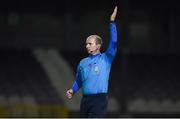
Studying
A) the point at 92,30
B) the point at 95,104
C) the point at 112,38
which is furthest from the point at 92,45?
the point at 92,30

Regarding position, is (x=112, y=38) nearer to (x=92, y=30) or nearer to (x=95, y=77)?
(x=95, y=77)

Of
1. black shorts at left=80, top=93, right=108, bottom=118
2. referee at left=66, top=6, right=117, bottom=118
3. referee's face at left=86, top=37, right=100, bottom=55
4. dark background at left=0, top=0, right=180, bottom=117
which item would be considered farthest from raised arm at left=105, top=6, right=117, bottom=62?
dark background at left=0, top=0, right=180, bottom=117

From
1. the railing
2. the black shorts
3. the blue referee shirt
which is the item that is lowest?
the railing

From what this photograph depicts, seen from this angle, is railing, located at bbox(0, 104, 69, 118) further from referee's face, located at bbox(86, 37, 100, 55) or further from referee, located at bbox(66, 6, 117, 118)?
referee's face, located at bbox(86, 37, 100, 55)

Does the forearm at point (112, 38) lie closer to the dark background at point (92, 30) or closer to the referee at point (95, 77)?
the referee at point (95, 77)

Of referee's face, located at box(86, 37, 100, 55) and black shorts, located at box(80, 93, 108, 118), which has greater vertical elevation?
Answer: referee's face, located at box(86, 37, 100, 55)

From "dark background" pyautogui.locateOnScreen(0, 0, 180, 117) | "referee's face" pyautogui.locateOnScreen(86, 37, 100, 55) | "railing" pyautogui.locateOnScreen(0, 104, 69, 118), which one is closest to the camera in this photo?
"referee's face" pyautogui.locateOnScreen(86, 37, 100, 55)

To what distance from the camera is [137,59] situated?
20.4m

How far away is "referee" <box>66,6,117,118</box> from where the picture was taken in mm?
6292

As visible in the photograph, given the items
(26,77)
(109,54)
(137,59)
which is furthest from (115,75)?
(109,54)

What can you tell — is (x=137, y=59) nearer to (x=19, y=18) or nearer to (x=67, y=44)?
(x=67, y=44)

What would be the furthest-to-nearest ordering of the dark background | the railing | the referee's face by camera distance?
the dark background < the railing < the referee's face

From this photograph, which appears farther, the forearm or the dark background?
the dark background

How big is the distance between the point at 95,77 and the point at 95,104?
280 millimetres
